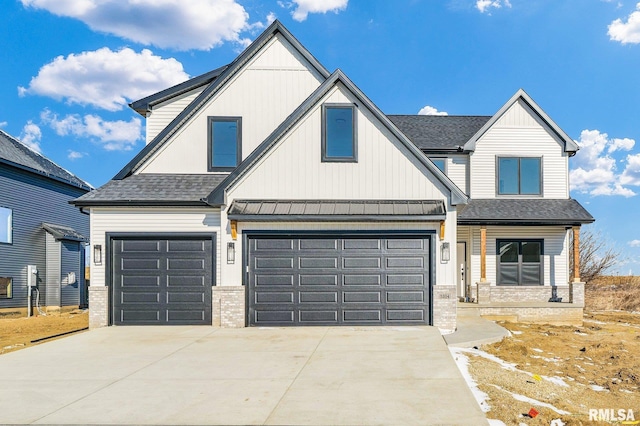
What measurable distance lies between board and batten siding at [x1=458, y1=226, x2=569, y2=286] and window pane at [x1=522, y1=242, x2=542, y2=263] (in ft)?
0.71

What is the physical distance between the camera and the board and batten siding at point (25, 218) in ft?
63.3

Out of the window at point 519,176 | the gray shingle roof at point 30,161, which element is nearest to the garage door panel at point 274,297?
the window at point 519,176

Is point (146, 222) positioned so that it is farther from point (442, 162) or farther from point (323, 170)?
point (442, 162)

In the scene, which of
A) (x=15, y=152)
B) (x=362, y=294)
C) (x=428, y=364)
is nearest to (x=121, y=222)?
(x=362, y=294)

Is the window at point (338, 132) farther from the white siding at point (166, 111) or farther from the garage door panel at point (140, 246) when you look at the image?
the white siding at point (166, 111)

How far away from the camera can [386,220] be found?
476 inches

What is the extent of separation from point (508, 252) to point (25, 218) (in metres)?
20.4

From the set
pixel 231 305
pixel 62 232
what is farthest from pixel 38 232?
pixel 231 305

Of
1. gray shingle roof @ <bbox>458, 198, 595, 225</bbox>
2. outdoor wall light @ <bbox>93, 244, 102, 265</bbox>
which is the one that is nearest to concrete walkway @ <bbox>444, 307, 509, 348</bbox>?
gray shingle roof @ <bbox>458, 198, 595, 225</bbox>

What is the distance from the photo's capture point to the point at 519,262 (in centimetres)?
1789

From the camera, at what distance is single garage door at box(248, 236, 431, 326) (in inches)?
494

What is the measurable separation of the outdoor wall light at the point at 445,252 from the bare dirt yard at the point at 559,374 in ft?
8.00

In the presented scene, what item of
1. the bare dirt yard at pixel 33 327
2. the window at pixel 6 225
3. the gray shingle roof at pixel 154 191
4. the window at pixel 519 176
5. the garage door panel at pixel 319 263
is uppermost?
the window at pixel 519 176

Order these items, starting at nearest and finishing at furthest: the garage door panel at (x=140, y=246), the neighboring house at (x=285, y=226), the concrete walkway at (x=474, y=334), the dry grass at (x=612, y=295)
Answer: the concrete walkway at (x=474, y=334), the neighboring house at (x=285, y=226), the garage door panel at (x=140, y=246), the dry grass at (x=612, y=295)
